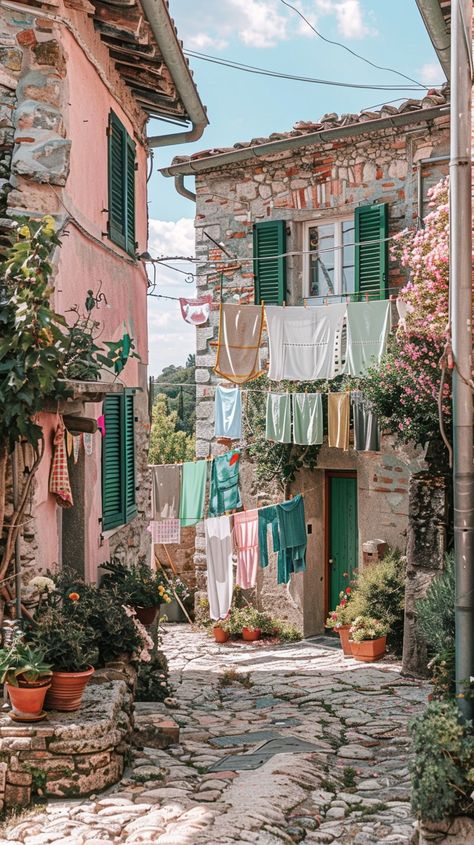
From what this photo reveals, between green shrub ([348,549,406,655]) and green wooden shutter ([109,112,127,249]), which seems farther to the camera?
green shrub ([348,549,406,655])

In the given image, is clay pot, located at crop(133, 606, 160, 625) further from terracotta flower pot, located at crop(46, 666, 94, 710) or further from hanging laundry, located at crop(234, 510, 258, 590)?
hanging laundry, located at crop(234, 510, 258, 590)

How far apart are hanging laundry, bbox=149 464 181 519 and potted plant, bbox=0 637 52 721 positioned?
735 centimetres

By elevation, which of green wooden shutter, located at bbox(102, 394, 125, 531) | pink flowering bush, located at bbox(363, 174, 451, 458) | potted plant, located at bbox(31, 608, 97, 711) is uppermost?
pink flowering bush, located at bbox(363, 174, 451, 458)

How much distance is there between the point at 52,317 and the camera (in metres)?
5.68

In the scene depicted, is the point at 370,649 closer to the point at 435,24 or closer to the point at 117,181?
the point at 117,181

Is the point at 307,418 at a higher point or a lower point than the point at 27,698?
higher

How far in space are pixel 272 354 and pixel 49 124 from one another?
5.26 metres

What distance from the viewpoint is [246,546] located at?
11.9 m

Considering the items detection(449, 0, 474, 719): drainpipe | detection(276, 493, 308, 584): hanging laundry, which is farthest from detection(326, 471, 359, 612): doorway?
detection(449, 0, 474, 719): drainpipe

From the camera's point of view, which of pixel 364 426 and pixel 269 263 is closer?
pixel 364 426

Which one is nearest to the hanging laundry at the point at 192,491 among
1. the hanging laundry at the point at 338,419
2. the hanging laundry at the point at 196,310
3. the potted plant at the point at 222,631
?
the potted plant at the point at 222,631

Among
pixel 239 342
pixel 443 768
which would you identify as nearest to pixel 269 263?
pixel 239 342

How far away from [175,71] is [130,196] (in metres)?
1.33

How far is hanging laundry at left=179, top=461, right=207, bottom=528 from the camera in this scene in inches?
498
